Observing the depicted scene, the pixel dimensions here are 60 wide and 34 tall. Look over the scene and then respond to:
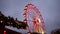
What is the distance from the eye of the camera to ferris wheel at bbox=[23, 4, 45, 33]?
3.67 m

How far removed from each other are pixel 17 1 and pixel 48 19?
2.68 ft

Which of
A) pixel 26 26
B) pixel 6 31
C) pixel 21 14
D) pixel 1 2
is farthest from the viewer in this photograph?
pixel 21 14

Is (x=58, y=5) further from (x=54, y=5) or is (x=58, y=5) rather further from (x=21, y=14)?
(x=21, y=14)

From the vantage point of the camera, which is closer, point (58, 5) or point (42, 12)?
point (58, 5)

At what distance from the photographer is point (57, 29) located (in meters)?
3.43

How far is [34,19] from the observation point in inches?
153

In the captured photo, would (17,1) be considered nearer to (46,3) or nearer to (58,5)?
(46,3)

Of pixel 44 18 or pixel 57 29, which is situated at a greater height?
pixel 44 18

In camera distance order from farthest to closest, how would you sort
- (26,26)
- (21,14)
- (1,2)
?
(21,14) < (26,26) < (1,2)

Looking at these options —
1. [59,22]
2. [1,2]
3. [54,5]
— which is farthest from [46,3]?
[1,2]

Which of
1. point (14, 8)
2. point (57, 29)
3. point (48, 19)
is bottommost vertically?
point (57, 29)

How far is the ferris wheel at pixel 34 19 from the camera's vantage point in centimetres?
367

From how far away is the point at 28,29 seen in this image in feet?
11.7

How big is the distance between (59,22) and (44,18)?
1.52 feet
